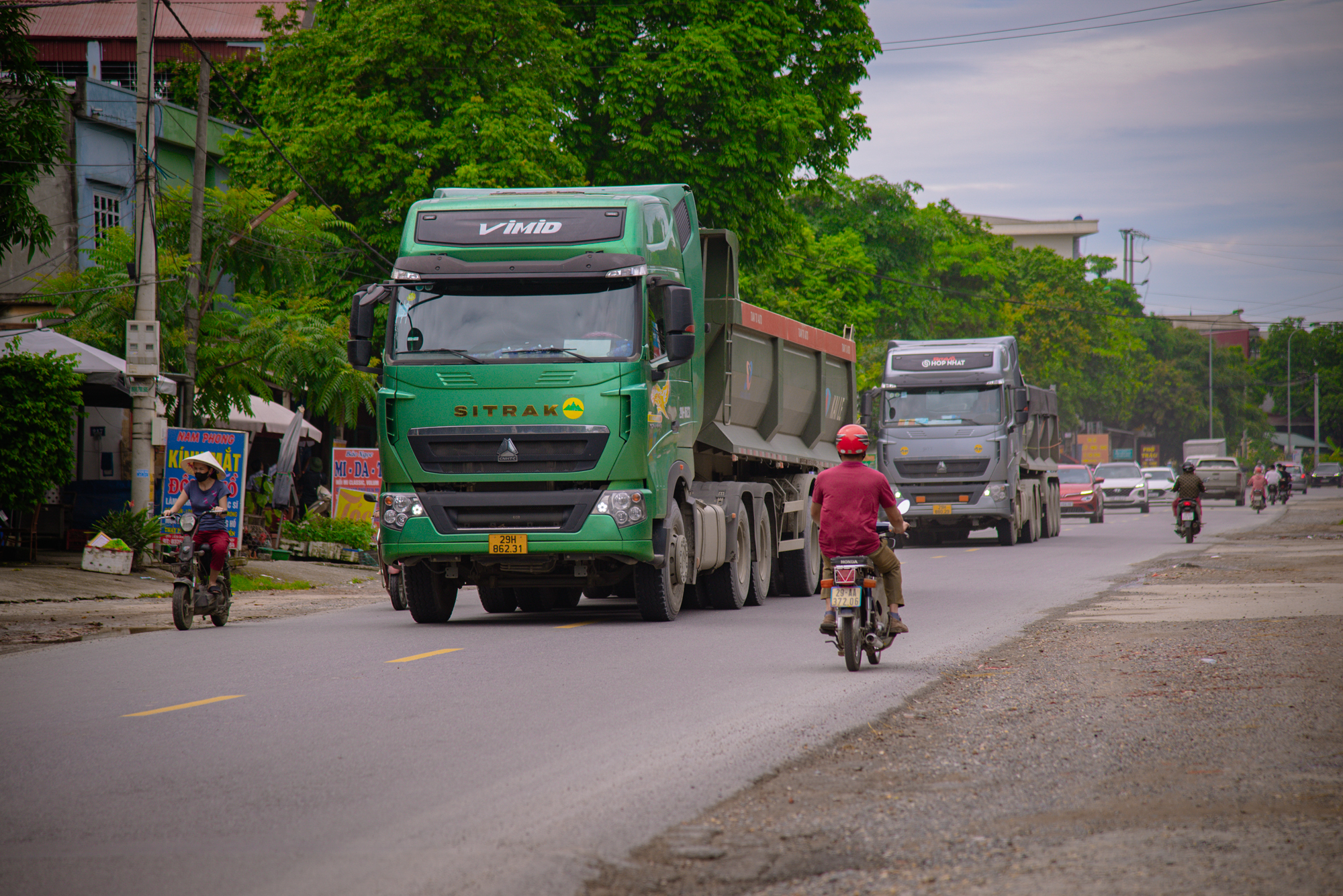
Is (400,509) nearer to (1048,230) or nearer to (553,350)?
(553,350)

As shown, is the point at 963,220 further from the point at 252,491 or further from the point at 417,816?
the point at 417,816

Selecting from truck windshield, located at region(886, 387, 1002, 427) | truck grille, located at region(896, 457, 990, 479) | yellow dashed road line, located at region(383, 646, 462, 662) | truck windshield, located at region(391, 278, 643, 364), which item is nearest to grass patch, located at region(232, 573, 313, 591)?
truck windshield, located at region(391, 278, 643, 364)

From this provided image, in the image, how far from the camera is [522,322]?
13523mm

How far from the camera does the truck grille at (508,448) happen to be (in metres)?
13.3

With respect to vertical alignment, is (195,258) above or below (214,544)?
above

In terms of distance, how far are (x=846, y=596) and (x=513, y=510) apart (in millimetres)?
4109

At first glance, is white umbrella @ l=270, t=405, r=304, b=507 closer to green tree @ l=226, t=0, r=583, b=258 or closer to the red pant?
green tree @ l=226, t=0, r=583, b=258

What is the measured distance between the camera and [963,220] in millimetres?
67625

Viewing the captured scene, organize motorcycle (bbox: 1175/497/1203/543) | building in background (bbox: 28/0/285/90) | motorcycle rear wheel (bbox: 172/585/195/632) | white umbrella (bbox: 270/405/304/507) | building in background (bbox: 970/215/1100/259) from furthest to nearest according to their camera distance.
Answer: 1. building in background (bbox: 970/215/1100/259)
2. building in background (bbox: 28/0/285/90)
3. motorcycle (bbox: 1175/497/1203/543)
4. white umbrella (bbox: 270/405/304/507)
5. motorcycle rear wheel (bbox: 172/585/195/632)

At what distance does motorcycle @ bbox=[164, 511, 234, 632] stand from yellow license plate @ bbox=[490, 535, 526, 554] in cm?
286

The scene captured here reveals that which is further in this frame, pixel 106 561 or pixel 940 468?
pixel 940 468

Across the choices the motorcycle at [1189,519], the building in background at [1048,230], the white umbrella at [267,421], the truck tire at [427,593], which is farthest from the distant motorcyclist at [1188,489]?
the building in background at [1048,230]

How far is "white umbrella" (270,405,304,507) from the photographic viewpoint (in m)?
25.5

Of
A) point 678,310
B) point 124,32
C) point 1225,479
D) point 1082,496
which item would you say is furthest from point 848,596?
point 1225,479
